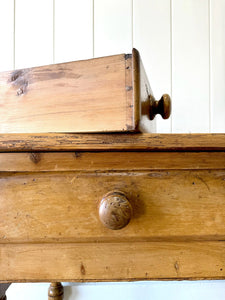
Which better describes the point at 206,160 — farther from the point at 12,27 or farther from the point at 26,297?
the point at 26,297

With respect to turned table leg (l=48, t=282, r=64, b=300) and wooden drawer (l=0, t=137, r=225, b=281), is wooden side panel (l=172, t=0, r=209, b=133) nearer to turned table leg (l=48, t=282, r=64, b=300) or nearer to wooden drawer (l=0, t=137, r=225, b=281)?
wooden drawer (l=0, t=137, r=225, b=281)

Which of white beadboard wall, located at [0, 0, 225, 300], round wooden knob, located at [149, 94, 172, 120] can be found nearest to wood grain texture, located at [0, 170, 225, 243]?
round wooden knob, located at [149, 94, 172, 120]

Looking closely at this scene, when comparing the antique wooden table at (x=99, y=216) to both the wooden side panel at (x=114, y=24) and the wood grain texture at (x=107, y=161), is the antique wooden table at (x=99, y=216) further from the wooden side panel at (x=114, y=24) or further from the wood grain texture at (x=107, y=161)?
the wooden side panel at (x=114, y=24)

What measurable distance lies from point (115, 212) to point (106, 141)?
9cm

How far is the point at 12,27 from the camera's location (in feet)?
2.42

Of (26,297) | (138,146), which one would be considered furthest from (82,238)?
(26,297)

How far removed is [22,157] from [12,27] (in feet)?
2.11

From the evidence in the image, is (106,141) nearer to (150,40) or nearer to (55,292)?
(150,40)

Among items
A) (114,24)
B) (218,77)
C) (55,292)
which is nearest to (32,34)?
(114,24)

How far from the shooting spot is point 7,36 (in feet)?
2.42

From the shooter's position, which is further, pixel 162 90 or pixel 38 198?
pixel 162 90

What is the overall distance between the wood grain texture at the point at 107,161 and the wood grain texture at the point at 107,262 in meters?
0.11

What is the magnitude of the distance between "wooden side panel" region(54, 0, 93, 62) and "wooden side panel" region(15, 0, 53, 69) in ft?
0.10

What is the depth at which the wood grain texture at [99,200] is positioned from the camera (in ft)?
1.01
